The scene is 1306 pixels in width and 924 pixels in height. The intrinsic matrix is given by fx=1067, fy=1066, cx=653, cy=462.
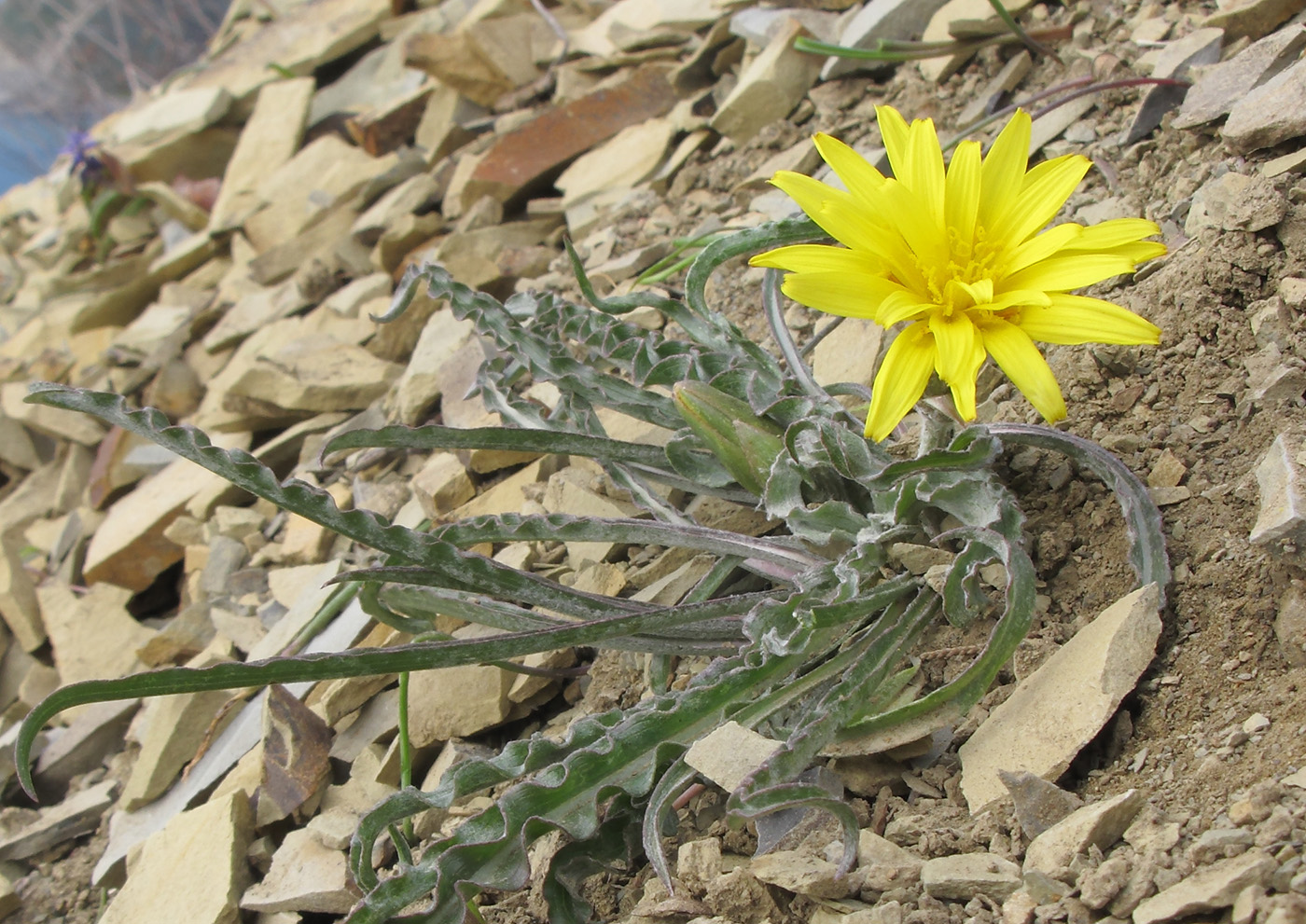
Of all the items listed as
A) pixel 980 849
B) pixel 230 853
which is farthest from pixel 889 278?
pixel 230 853

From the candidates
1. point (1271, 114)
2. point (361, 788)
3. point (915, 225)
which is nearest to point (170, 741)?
point (361, 788)

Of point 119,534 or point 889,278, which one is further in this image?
point 119,534

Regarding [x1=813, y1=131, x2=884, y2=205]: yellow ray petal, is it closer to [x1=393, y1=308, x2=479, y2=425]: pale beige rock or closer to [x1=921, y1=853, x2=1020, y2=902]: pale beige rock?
[x1=921, y1=853, x2=1020, y2=902]: pale beige rock

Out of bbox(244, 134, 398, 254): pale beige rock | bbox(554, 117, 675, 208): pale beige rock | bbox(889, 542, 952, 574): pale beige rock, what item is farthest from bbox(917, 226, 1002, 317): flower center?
bbox(244, 134, 398, 254): pale beige rock

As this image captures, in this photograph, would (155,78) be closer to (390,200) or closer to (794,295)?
(390,200)

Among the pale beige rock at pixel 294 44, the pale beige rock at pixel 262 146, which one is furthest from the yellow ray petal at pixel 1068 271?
the pale beige rock at pixel 294 44

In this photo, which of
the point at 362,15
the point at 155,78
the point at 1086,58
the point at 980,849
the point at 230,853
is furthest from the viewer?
the point at 155,78
